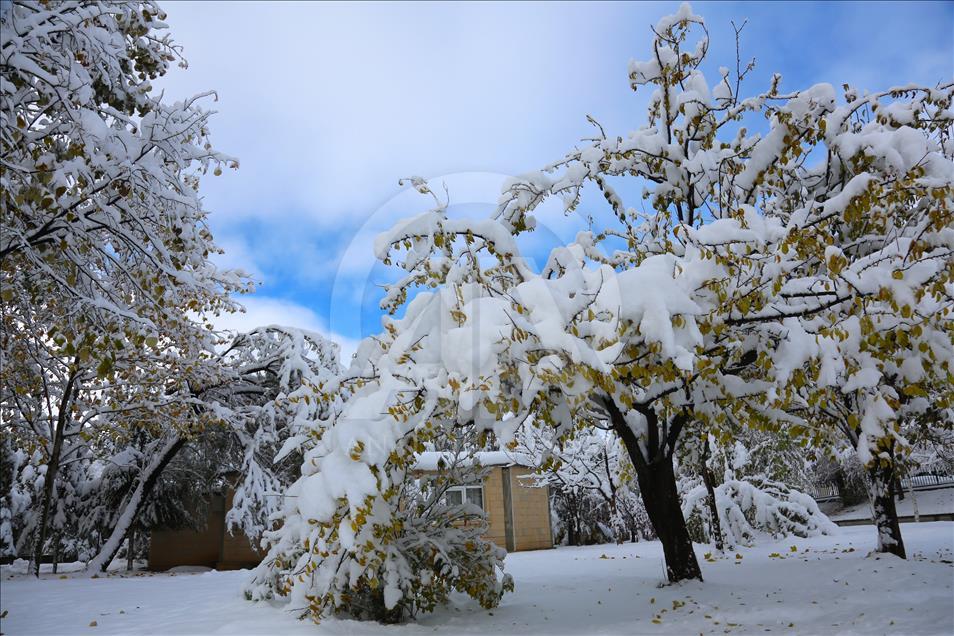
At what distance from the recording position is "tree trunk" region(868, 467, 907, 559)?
8000mm

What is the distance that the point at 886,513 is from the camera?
8.14 meters

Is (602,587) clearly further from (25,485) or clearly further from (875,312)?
(25,485)

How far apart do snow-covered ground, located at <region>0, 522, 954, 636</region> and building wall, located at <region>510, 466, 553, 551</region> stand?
11.8 metres

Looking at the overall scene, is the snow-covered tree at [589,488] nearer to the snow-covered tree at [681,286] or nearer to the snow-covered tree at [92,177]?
the snow-covered tree at [681,286]

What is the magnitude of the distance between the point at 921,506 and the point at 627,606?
83.1ft

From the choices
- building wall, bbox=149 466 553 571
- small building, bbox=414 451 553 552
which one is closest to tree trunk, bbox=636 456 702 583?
building wall, bbox=149 466 553 571

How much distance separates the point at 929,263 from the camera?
476cm

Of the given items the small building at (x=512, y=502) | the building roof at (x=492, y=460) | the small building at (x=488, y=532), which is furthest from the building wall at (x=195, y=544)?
the small building at (x=512, y=502)

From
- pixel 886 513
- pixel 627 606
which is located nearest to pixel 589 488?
pixel 886 513

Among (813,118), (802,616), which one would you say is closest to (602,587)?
(802,616)

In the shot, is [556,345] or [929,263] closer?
[556,345]

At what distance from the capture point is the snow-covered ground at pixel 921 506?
23.6m

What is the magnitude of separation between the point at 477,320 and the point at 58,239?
142 inches

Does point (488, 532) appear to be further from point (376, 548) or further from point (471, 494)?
point (376, 548)
